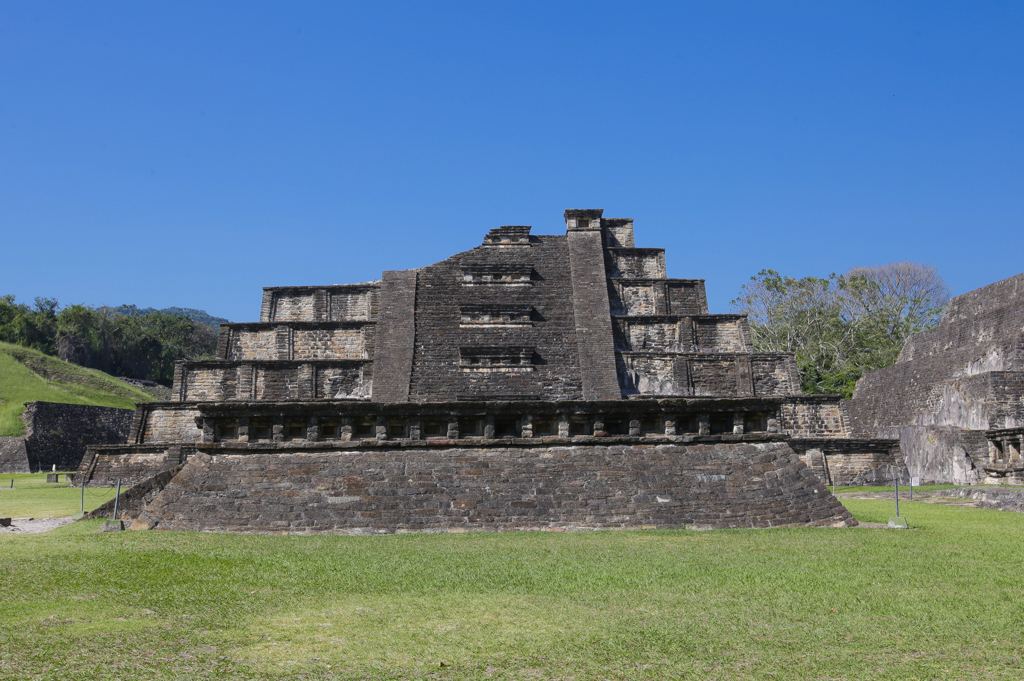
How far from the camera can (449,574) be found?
6.51 metres

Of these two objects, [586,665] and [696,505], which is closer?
[586,665]

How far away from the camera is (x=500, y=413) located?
10242 millimetres

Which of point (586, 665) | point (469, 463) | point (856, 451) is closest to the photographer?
point (586, 665)

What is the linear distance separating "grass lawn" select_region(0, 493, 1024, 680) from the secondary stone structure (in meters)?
0.83

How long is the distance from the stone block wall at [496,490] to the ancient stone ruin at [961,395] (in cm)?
1220

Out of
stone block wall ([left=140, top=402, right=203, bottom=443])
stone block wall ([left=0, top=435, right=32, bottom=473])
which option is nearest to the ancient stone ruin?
stone block wall ([left=140, top=402, right=203, bottom=443])

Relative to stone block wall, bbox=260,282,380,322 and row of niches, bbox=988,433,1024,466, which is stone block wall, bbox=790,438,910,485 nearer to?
row of niches, bbox=988,433,1024,466

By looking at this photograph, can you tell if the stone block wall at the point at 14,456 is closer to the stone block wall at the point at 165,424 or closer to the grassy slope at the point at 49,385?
the grassy slope at the point at 49,385

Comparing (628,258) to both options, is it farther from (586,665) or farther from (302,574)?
(586,665)

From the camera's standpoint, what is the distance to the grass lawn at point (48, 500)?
12805mm

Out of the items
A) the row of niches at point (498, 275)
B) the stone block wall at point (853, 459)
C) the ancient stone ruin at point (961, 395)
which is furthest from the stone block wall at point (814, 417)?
the row of niches at point (498, 275)

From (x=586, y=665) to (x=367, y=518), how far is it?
5.10 metres

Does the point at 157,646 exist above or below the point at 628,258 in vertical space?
below

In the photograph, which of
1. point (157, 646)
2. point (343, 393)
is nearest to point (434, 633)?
point (157, 646)
